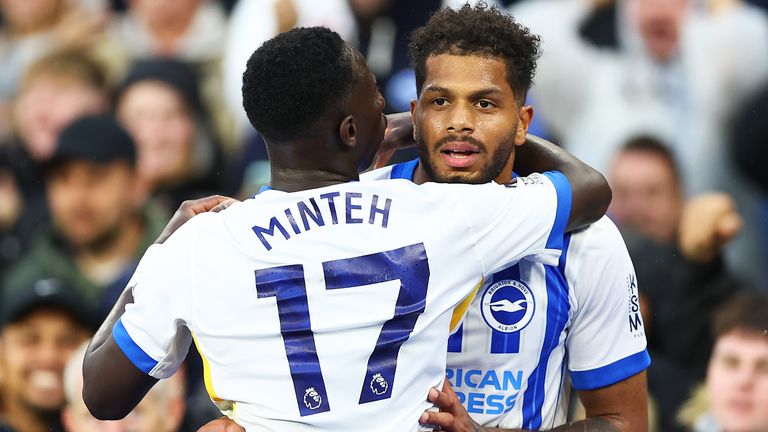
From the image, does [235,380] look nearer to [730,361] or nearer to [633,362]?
[633,362]

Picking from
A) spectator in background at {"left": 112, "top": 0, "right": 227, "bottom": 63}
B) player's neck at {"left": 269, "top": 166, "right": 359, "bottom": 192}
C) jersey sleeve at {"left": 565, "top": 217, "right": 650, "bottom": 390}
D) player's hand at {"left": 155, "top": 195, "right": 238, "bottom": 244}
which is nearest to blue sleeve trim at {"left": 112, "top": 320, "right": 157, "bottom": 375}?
player's hand at {"left": 155, "top": 195, "right": 238, "bottom": 244}

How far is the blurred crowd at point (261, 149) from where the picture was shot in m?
6.10

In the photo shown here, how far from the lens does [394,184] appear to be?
8.89ft

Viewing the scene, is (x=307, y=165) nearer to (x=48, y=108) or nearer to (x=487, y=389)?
(x=487, y=389)

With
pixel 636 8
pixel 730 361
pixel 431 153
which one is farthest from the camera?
pixel 636 8

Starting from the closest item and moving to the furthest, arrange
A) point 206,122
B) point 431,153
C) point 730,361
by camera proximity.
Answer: point 431,153
point 730,361
point 206,122

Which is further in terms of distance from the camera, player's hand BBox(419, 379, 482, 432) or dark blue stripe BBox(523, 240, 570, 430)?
dark blue stripe BBox(523, 240, 570, 430)

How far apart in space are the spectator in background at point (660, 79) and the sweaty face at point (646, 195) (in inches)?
3.6

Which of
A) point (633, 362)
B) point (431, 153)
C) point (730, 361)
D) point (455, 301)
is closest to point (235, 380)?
point (455, 301)

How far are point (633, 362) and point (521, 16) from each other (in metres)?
3.57

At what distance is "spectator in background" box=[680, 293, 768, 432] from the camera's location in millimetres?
5762

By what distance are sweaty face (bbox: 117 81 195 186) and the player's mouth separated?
4092mm

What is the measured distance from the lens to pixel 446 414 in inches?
104

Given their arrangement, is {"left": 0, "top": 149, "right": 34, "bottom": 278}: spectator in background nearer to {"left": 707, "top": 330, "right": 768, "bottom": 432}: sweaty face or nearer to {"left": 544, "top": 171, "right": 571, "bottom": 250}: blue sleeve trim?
{"left": 707, "top": 330, "right": 768, "bottom": 432}: sweaty face
